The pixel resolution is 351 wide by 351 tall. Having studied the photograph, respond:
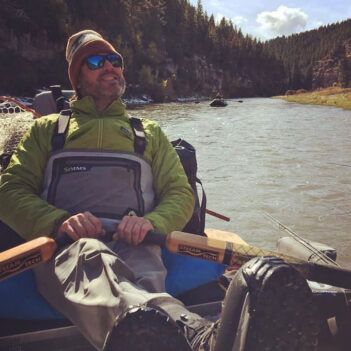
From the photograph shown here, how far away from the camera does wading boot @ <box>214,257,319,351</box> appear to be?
5.09 ft

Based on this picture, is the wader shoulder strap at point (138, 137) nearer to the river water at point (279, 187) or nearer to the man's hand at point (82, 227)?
the man's hand at point (82, 227)

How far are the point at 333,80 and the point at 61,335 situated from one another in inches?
7356

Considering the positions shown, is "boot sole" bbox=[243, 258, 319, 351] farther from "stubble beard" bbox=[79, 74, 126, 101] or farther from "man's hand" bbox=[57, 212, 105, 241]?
"stubble beard" bbox=[79, 74, 126, 101]

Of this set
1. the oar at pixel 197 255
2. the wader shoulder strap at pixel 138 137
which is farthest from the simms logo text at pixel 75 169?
the oar at pixel 197 255

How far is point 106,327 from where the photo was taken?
182 cm

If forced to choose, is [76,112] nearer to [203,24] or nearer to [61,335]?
[61,335]

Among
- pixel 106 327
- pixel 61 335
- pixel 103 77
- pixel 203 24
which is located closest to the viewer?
pixel 106 327

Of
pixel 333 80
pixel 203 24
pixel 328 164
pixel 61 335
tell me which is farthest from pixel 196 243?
pixel 333 80

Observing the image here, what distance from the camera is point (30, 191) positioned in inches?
111

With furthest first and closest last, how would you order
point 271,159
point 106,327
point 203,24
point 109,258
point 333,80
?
1. point 333,80
2. point 203,24
3. point 271,159
4. point 109,258
5. point 106,327

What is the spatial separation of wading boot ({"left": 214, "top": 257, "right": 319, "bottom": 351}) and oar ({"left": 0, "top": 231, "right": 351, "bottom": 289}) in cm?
25

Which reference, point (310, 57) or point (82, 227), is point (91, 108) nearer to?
point (82, 227)

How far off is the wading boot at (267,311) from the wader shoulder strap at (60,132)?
1.72m

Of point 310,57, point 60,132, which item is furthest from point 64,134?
point 310,57
